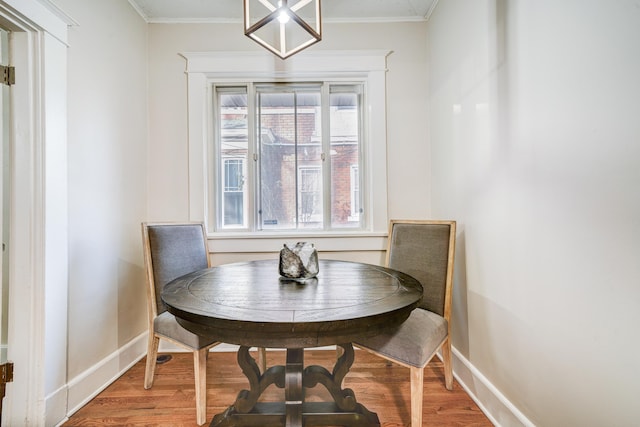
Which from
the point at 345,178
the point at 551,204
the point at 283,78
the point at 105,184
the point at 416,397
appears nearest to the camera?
the point at 551,204

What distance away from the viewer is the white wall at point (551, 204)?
2.70 ft

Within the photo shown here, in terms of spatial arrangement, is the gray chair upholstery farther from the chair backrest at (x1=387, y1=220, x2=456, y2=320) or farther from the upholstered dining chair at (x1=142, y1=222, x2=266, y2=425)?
the chair backrest at (x1=387, y1=220, x2=456, y2=320)

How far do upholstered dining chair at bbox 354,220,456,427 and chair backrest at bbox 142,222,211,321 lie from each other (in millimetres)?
1154

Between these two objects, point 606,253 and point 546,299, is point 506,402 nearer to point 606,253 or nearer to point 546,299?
point 546,299

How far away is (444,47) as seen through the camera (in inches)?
76.9

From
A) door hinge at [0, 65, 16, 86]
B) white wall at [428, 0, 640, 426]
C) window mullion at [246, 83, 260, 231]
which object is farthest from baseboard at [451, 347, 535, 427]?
door hinge at [0, 65, 16, 86]

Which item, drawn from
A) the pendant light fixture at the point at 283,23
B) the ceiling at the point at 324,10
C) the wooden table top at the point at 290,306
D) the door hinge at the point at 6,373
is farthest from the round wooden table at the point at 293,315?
the ceiling at the point at 324,10

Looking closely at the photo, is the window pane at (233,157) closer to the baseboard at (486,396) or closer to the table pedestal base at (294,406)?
the table pedestal base at (294,406)

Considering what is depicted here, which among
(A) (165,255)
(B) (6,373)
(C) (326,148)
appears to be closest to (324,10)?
(C) (326,148)

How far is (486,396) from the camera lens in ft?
4.80

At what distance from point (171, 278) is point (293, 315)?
112 cm

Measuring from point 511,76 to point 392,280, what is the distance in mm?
1103

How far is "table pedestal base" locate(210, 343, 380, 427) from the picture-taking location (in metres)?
1.22

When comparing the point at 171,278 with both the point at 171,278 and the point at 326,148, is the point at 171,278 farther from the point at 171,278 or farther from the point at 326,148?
the point at 326,148
